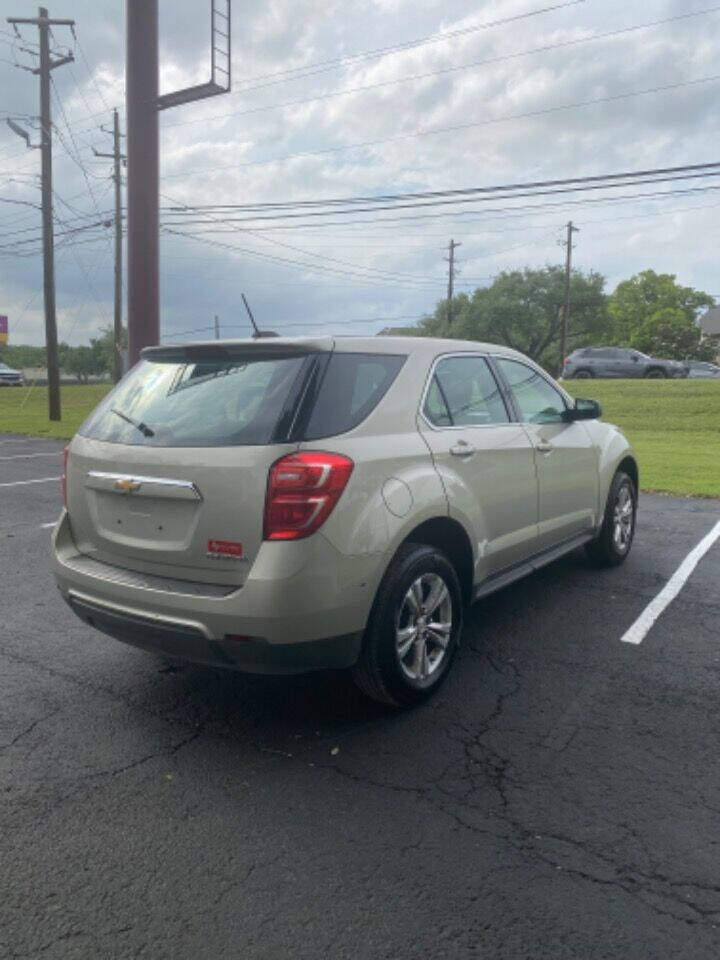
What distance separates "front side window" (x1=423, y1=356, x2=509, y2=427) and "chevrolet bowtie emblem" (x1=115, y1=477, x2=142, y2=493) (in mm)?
1419

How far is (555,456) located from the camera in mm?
4973

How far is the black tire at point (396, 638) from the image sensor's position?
3387 millimetres

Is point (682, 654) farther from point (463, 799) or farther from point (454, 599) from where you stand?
point (463, 799)

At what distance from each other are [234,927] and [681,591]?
4.31 metres

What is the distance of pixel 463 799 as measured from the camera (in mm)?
2930

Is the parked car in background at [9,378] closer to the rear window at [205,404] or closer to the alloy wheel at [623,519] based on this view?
the alloy wheel at [623,519]

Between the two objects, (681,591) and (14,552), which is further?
(14,552)

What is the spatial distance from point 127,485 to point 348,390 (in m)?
1.06

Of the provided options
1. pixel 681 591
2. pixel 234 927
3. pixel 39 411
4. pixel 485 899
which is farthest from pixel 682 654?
pixel 39 411

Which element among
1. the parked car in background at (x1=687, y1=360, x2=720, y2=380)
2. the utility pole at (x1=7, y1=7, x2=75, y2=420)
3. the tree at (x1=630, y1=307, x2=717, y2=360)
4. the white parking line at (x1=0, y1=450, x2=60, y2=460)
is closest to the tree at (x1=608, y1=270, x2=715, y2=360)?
the tree at (x1=630, y1=307, x2=717, y2=360)

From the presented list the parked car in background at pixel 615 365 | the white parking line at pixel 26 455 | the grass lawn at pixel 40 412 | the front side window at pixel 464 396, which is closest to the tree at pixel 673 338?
the parked car in background at pixel 615 365

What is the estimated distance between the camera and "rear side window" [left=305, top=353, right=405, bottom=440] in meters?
3.24

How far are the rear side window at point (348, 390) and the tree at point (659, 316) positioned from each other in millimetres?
72218

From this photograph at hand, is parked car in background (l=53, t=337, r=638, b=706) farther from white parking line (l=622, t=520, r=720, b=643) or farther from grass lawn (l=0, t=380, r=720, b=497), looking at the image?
grass lawn (l=0, t=380, r=720, b=497)
